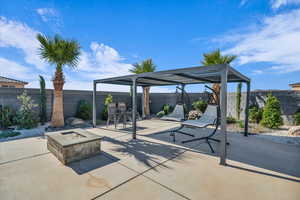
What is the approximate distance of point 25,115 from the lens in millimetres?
5090

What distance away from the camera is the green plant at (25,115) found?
16.4 feet

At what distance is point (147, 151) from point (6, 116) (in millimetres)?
5514

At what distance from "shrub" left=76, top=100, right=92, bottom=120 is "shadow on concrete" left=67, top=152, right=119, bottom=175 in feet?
15.1

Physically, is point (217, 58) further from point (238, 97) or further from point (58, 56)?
point (58, 56)

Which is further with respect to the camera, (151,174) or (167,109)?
(167,109)

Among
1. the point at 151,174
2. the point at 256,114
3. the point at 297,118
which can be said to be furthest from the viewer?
the point at 256,114

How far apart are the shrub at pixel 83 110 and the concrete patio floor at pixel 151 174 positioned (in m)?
3.52

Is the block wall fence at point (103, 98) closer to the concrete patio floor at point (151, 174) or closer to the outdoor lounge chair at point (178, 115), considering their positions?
the concrete patio floor at point (151, 174)

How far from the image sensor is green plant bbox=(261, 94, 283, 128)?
5.64m

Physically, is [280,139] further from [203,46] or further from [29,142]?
[29,142]

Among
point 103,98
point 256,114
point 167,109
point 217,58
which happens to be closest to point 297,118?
point 256,114

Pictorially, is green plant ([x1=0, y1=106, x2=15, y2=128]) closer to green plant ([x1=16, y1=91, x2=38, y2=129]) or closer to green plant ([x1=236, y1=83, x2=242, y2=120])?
green plant ([x1=16, y1=91, x2=38, y2=129])

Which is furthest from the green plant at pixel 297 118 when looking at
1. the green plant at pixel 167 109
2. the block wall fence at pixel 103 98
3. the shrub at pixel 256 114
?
the green plant at pixel 167 109

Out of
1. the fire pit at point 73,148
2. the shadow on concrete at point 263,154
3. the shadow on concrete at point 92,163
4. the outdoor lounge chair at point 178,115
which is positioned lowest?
the shadow on concrete at point 263,154
